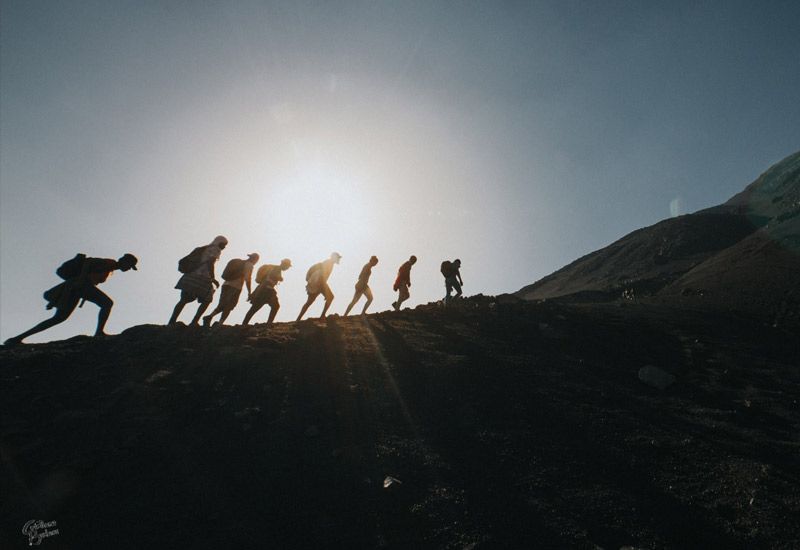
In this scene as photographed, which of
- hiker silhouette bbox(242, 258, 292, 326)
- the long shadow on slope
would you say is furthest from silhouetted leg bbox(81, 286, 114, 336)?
the long shadow on slope

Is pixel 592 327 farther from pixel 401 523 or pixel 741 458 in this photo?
pixel 401 523

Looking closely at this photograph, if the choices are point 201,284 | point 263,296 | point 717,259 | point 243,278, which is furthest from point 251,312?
point 717,259

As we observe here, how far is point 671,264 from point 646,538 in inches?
1394

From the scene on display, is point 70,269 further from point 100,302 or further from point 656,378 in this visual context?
point 656,378

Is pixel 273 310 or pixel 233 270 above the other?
pixel 233 270

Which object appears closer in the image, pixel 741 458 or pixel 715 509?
pixel 715 509

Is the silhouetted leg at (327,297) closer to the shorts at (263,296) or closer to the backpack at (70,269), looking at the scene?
the shorts at (263,296)

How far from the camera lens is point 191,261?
9133mm

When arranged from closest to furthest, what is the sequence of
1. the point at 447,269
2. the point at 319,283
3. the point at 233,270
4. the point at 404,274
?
the point at 233,270
the point at 319,283
the point at 404,274
the point at 447,269

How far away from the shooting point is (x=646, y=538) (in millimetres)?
3920

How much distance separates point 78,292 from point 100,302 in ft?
1.39

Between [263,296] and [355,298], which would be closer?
[263,296]

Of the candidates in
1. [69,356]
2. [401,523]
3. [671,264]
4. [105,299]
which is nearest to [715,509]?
[401,523]

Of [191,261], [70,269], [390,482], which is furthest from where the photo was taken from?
[191,261]
